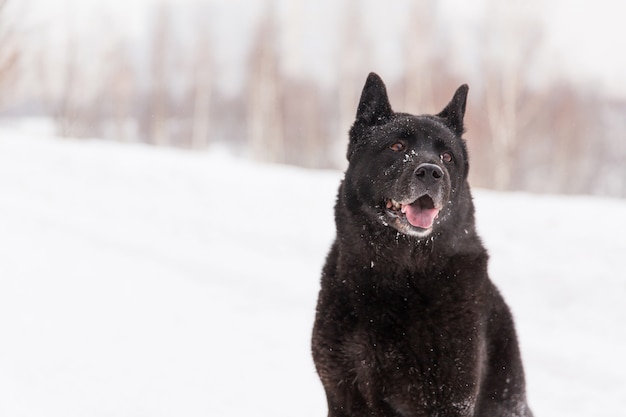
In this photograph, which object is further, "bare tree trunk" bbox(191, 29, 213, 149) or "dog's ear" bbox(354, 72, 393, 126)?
"bare tree trunk" bbox(191, 29, 213, 149)

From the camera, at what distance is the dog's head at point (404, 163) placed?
301 centimetres

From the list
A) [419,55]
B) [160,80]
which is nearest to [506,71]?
[419,55]

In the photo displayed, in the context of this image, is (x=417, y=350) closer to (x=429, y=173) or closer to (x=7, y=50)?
(x=429, y=173)

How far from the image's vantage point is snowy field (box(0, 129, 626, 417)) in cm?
477

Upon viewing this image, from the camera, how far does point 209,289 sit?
24.3 feet

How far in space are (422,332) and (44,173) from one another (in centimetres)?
1061

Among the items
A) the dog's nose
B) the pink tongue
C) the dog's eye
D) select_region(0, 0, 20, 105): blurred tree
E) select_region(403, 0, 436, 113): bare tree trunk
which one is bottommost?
the pink tongue

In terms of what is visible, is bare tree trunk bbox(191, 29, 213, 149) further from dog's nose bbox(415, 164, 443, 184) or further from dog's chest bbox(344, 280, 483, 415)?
dog's chest bbox(344, 280, 483, 415)

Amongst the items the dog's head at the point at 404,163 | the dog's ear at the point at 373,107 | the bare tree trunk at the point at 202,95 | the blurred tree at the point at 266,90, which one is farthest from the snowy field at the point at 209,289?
the bare tree trunk at the point at 202,95

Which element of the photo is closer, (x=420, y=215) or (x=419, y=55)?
(x=420, y=215)

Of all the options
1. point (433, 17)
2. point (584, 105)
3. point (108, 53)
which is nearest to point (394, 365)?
point (433, 17)

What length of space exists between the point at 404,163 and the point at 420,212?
255 millimetres

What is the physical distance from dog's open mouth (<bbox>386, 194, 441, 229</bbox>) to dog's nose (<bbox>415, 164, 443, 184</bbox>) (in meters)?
0.11

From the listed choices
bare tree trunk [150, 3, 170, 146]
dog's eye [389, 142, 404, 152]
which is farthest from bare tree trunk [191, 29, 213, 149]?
dog's eye [389, 142, 404, 152]
